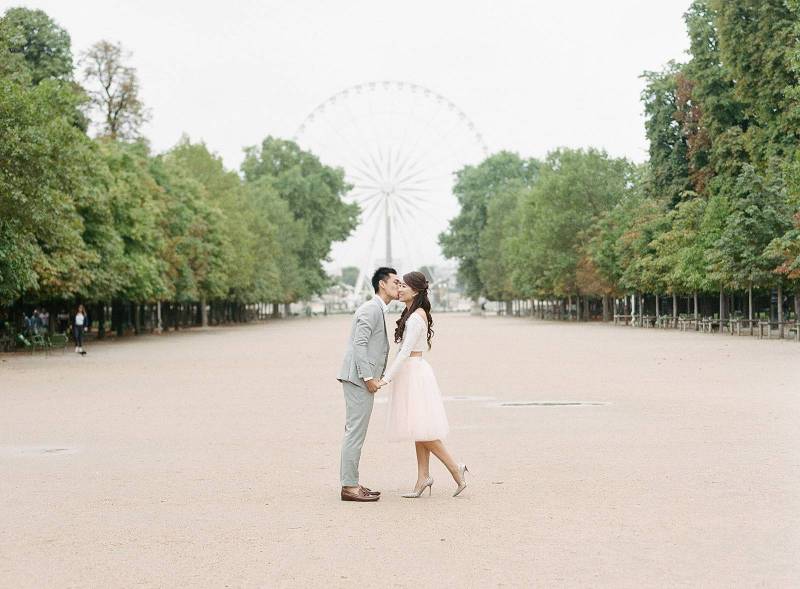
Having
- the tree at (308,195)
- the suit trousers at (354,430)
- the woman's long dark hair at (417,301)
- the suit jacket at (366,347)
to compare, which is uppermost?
the tree at (308,195)

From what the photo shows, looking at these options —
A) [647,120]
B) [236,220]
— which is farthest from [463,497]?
[236,220]

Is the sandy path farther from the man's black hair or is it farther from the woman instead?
the man's black hair

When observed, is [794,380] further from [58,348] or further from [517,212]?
[517,212]

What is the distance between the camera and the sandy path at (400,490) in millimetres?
8141

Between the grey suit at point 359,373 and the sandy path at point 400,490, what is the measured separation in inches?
17.1

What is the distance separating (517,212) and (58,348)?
72676 mm

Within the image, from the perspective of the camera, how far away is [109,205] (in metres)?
57.7

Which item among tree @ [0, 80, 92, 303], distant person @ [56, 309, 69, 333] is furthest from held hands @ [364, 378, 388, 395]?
distant person @ [56, 309, 69, 333]

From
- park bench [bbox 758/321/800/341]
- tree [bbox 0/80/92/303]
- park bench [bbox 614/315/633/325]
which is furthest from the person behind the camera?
park bench [bbox 614/315/633/325]

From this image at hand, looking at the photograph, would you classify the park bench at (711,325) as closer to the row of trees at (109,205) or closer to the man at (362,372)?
the row of trees at (109,205)

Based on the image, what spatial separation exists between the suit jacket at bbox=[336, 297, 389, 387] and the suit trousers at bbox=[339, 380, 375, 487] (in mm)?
94

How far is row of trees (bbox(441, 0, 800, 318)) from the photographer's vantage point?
49.6 meters

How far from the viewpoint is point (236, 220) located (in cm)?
9619

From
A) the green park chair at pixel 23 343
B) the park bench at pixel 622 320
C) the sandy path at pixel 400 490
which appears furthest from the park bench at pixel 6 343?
the park bench at pixel 622 320
